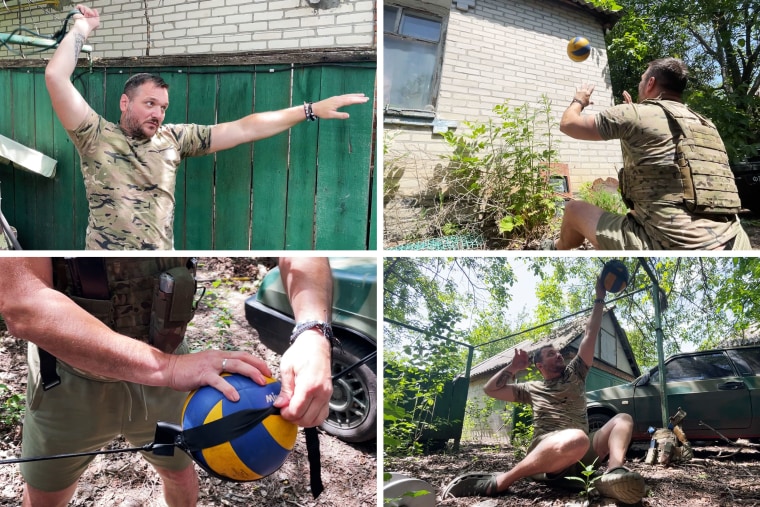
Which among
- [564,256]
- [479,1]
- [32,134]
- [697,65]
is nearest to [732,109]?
[697,65]

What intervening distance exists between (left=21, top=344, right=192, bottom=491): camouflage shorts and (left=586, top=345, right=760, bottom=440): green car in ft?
7.03

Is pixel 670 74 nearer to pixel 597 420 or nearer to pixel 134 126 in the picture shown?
pixel 597 420

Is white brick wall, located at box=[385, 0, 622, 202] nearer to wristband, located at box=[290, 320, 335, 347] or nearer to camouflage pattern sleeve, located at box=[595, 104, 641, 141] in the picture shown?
camouflage pattern sleeve, located at box=[595, 104, 641, 141]

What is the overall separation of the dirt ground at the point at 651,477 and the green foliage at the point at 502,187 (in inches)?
106

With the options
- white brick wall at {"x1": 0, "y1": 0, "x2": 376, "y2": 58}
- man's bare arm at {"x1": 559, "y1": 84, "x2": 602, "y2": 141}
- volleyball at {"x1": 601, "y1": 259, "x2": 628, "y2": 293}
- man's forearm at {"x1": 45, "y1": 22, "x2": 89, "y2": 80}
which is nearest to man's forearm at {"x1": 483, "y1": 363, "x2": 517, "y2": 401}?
volleyball at {"x1": 601, "y1": 259, "x2": 628, "y2": 293}

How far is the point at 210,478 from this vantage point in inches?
112

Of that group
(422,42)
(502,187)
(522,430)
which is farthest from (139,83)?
(502,187)

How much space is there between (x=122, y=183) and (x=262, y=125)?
0.92 metres

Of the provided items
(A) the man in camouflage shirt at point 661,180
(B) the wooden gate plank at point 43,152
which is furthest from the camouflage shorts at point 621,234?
(B) the wooden gate plank at point 43,152

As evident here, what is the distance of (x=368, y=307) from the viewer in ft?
8.75

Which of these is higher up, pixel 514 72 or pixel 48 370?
pixel 514 72

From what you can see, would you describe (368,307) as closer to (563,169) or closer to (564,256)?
(564,256)

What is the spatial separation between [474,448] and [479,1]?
5116 mm

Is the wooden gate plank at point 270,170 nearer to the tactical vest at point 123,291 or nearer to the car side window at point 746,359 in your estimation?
the tactical vest at point 123,291
